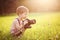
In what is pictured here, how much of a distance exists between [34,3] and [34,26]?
13.2 inches

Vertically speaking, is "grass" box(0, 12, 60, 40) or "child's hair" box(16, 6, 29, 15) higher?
"child's hair" box(16, 6, 29, 15)

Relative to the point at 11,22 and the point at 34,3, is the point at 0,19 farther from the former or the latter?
the point at 34,3

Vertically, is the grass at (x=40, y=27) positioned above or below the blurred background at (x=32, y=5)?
below

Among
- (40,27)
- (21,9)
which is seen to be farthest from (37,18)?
(21,9)

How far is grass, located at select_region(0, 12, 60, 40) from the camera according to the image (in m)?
1.71

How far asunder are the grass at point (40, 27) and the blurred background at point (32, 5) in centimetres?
7

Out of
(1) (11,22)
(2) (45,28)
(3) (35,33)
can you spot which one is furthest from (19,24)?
(2) (45,28)

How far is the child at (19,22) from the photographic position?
5.67ft

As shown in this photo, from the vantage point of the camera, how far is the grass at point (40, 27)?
1.71 metres

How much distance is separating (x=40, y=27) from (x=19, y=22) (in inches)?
11.8

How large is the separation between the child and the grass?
57mm

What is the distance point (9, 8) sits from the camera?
1.81m

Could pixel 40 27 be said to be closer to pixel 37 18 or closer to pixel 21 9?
pixel 37 18

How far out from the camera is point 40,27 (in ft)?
5.73
